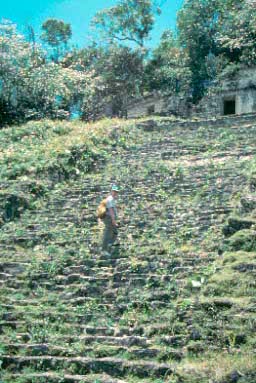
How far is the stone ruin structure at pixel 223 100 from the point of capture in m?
26.7

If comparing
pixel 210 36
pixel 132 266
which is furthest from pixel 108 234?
pixel 210 36

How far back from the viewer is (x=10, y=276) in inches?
424

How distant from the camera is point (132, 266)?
10.2 meters

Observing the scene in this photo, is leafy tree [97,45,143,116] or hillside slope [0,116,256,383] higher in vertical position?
leafy tree [97,45,143,116]

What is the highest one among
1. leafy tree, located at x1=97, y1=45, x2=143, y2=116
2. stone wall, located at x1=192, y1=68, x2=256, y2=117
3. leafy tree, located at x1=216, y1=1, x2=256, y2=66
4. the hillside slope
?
leafy tree, located at x1=216, y1=1, x2=256, y2=66

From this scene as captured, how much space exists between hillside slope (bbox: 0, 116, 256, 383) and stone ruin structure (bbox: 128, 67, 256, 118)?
380 inches

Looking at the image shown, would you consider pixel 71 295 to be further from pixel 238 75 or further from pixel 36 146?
pixel 238 75

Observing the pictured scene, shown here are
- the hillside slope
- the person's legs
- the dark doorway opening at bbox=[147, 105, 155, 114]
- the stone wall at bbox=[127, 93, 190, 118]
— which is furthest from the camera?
the dark doorway opening at bbox=[147, 105, 155, 114]

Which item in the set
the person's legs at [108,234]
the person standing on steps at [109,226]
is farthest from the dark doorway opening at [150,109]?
the person's legs at [108,234]

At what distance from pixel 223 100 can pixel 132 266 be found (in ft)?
60.2

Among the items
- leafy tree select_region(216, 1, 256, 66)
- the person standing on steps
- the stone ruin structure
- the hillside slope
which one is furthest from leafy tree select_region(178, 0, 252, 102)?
the person standing on steps

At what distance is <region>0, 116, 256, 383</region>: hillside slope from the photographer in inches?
315

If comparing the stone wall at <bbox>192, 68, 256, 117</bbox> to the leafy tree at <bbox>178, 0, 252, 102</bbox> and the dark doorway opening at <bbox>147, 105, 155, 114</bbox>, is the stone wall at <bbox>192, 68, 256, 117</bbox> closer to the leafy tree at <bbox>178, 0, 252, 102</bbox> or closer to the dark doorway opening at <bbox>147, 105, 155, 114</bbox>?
the leafy tree at <bbox>178, 0, 252, 102</bbox>

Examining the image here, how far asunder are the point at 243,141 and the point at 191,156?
5.00 feet
